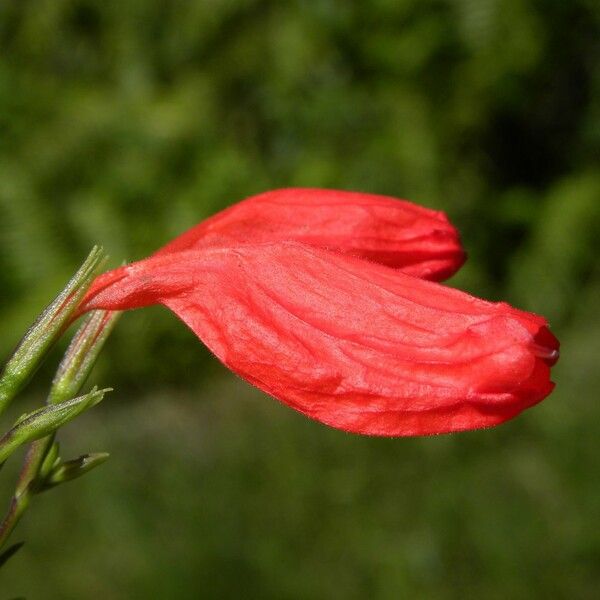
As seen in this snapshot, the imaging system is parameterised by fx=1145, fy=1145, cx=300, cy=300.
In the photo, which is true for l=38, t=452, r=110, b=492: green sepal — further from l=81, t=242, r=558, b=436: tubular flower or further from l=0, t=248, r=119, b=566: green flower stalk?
l=81, t=242, r=558, b=436: tubular flower

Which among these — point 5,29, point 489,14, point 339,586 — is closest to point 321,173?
point 489,14

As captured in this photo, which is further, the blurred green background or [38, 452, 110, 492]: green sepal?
the blurred green background

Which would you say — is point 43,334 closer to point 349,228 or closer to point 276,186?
point 349,228

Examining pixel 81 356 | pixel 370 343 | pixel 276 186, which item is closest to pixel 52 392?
pixel 81 356

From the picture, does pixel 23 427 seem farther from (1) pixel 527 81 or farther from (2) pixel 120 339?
(1) pixel 527 81

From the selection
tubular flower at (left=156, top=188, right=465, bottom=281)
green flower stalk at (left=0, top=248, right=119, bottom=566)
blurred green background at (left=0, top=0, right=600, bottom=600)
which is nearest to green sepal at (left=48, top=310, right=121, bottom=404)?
green flower stalk at (left=0, top=248, right=119, bottom=566)

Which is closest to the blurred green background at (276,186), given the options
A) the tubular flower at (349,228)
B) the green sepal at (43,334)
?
the tubular flower at (349,228)
